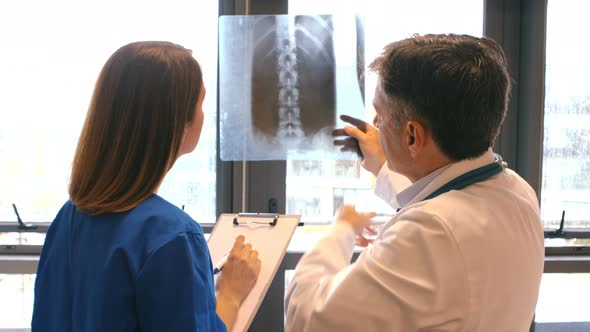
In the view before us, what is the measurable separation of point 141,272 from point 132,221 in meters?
0.08

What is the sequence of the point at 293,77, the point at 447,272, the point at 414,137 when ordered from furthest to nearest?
the point at 293,77 → the point at 414,137 → the point at 447,272

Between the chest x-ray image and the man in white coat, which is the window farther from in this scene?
the man in white coat

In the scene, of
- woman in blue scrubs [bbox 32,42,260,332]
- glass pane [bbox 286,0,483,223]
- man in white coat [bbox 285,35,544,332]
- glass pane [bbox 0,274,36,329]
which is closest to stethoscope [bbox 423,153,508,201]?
man in white coat [bbox 285,35,544,332]

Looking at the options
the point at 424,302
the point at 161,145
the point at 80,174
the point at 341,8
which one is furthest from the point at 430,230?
the point at 341,8

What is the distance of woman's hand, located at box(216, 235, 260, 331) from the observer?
102 centimetres


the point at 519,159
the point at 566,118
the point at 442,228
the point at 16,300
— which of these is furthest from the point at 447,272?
the point at 16,300

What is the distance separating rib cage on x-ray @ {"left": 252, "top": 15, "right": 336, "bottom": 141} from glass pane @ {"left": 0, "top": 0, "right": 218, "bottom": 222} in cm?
30

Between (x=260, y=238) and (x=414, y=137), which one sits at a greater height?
(x=414, y=137)

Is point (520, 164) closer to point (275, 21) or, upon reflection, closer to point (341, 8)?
point (341, 8)

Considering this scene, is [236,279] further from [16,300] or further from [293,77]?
[16,300]

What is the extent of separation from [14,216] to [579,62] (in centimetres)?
213

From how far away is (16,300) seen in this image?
1906 millimetres

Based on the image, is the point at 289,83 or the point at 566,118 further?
the point at 566,118

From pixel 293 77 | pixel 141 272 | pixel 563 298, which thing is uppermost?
pixel 293 77
